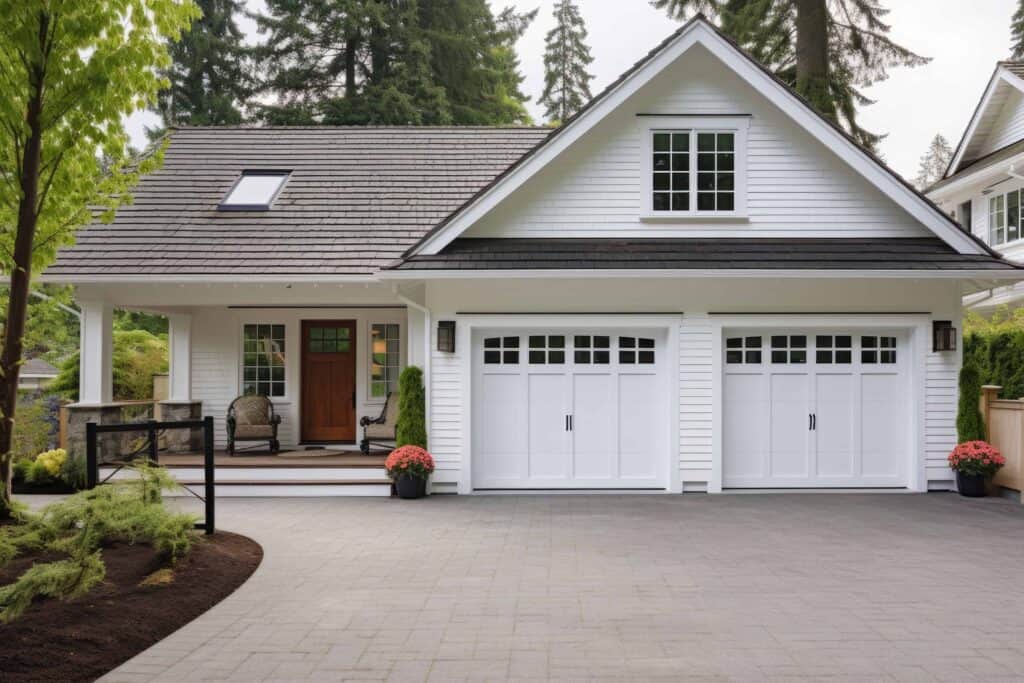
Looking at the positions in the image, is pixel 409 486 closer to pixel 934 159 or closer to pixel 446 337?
pixel 446 337

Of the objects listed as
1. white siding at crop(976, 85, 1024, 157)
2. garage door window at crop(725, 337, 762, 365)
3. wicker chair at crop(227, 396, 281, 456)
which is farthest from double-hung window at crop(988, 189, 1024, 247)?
wicker chair at crop(227, 396, 281, 456)

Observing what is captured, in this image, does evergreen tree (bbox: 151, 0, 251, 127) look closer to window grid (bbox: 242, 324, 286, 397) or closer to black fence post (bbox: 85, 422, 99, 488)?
window grid (bbox: 242, 324, 286, 397)

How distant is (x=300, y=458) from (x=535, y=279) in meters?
4.68

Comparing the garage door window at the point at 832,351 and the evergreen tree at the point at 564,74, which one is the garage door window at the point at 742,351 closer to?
the garage door window at the point at 832,351

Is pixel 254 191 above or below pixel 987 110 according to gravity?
below

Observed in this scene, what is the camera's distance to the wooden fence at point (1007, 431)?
35.7 feet

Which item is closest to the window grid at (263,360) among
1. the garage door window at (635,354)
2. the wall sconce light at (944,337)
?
the garage door window at (635,354)

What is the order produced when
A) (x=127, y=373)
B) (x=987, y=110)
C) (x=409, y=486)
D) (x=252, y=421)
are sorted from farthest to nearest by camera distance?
(x=987, y=110) < (x=127, y=373) < (x=252, y=421) < (x=409, y=486)

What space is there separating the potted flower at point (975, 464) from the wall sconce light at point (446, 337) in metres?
7.04

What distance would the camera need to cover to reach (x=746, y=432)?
11695 millimetres

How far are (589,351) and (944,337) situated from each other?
4.91m

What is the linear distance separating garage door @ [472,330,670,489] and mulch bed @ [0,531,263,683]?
4891 millimetres

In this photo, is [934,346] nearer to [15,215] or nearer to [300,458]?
[300,458]

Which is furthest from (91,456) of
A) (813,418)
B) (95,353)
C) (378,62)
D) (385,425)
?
(378,62)
